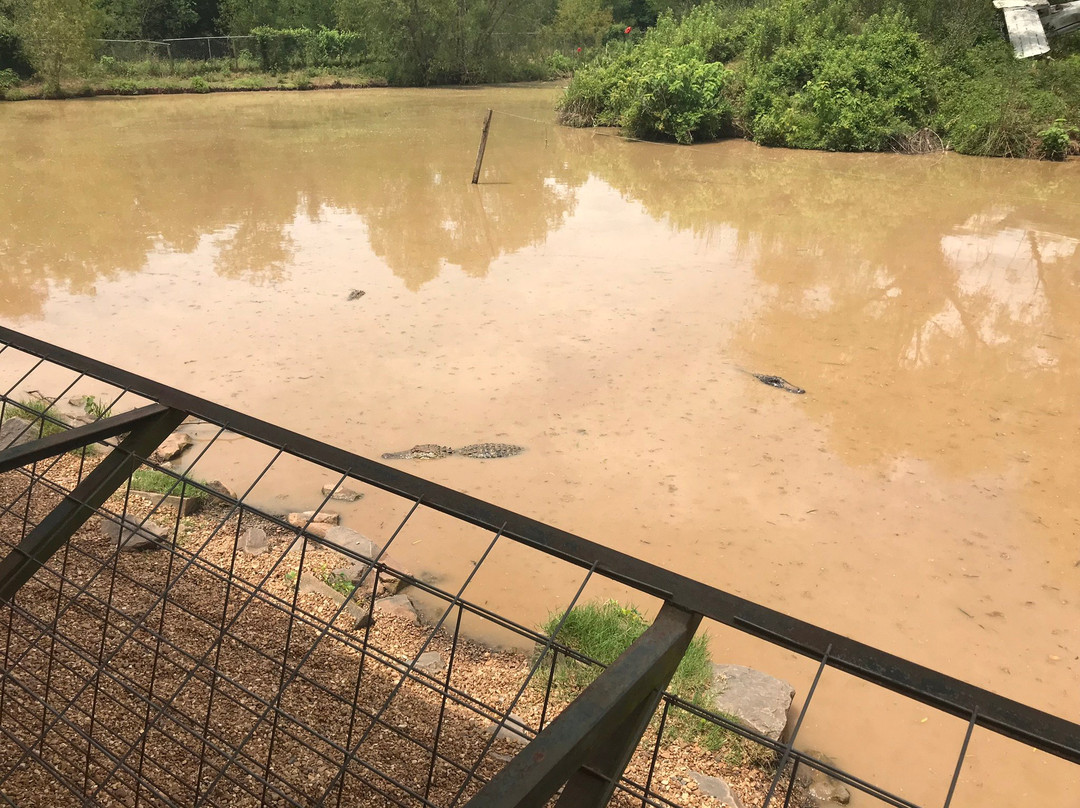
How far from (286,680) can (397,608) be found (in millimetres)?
1585

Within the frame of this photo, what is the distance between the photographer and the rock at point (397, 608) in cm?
334

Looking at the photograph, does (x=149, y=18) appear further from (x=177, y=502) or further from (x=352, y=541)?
(x=352, y=541)

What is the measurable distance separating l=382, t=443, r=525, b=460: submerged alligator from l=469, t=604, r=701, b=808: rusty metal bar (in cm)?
404

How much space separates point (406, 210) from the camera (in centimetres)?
1165

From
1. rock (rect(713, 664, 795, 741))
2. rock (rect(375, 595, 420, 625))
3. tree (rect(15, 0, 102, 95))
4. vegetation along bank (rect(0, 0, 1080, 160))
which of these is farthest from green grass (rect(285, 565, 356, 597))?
tree (rect(15, 0, 102, 95))

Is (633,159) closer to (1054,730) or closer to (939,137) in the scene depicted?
(939,137)

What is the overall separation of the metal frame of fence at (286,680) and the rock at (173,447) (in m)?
0.66

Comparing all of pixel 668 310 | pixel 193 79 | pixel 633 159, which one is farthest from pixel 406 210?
pixel 193 79

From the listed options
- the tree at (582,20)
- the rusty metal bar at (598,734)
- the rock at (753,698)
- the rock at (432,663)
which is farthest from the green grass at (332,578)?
the tree at (582,20)

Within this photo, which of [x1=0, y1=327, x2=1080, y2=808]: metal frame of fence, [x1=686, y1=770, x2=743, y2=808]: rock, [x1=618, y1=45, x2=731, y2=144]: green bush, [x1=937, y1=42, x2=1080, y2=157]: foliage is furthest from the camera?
[x1=618, y1=45, x2=731, y2=144]: green bush

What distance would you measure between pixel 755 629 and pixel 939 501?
14.2 ft

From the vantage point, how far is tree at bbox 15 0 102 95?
2277 cm

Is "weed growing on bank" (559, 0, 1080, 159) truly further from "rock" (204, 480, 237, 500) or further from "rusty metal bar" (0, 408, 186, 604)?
"rusty metal bar" (0, 408, 186, 604)

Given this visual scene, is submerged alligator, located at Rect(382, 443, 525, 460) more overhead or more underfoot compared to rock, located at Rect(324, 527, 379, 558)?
more underfoot
